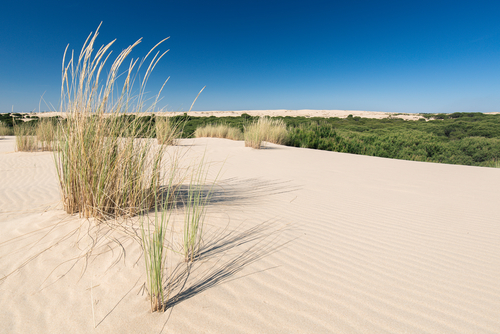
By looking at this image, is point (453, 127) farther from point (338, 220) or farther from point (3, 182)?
point (3, 182)

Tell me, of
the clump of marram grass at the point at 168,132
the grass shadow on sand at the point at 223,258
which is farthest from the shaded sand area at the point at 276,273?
the clump of marram grass at the point at 168,132

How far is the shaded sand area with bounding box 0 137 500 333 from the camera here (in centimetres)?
127

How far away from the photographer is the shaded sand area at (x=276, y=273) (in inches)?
49.9

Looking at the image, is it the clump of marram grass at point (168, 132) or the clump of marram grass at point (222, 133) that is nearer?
the clump of marram grass at point (168, 132)

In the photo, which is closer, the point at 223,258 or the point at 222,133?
the point at 223,258

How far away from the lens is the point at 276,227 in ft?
7.96

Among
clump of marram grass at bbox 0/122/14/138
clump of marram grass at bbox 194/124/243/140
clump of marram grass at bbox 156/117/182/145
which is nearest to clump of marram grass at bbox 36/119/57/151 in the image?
clump of marram grass at bbox 156/117/182/145

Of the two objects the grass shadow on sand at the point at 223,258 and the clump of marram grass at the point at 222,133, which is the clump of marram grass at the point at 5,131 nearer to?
the clump of marram grass at the point at 222,133

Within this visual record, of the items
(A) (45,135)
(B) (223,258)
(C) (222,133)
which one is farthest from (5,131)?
(B) (223,258)

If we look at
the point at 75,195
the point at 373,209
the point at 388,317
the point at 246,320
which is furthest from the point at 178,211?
the point at 373,209

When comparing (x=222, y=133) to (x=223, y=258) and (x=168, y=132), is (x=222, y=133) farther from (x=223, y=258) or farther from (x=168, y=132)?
(x=223, y=258)

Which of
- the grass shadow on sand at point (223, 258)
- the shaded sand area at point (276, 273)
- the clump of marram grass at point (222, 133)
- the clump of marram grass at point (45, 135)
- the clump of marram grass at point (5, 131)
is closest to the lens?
the shaded sand area at point (276, 273)

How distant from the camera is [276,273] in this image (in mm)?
1673

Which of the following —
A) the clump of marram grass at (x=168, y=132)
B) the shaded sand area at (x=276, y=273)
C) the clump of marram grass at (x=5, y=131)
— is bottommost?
the shaded sand area at (x=276, y=273)
